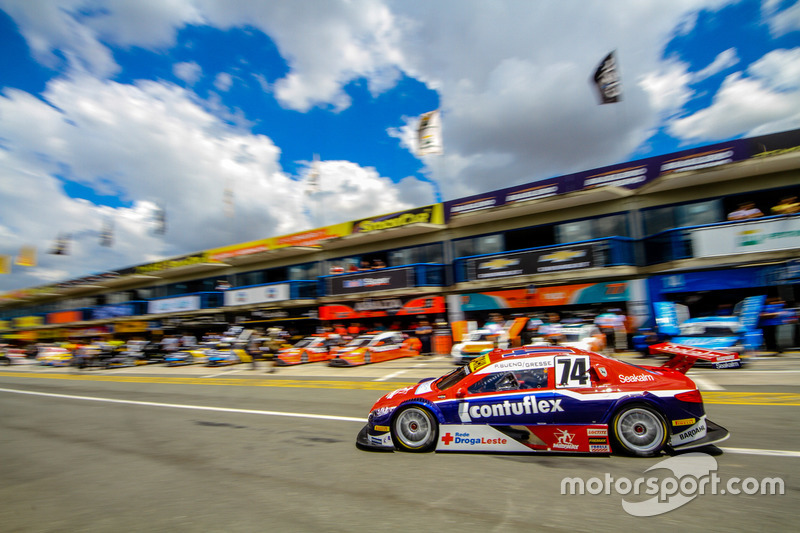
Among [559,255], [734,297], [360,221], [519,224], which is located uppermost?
[360,221]

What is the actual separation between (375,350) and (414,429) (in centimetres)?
1273

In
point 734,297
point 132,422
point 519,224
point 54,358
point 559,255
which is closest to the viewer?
point 132,422

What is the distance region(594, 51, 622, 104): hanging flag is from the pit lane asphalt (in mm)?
11201

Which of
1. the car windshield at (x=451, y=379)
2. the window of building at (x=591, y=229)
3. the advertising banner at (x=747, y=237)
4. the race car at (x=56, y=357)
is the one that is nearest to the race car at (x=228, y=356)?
the race car at (x=56, y=357)

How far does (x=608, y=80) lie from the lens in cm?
1584

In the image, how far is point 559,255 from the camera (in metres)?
17.8

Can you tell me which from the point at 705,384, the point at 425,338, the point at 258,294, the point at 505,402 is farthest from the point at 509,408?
the point at 258,294

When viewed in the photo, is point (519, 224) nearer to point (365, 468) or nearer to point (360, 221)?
point (360, 221)

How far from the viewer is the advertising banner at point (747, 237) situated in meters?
13.6

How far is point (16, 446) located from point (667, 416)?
10318 millimetres

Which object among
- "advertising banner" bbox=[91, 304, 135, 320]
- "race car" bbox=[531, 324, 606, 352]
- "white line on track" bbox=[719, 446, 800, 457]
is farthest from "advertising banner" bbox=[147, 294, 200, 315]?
"white line on track" bbox=[719, 446, 800, 457]

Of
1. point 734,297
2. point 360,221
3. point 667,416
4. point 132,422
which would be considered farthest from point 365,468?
point 360,221

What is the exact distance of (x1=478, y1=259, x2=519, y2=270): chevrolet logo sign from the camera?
1897cm

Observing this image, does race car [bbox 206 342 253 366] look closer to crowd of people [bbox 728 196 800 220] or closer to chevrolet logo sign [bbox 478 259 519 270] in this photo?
chevrolet logo sign [bbox 478 259 519 270]
